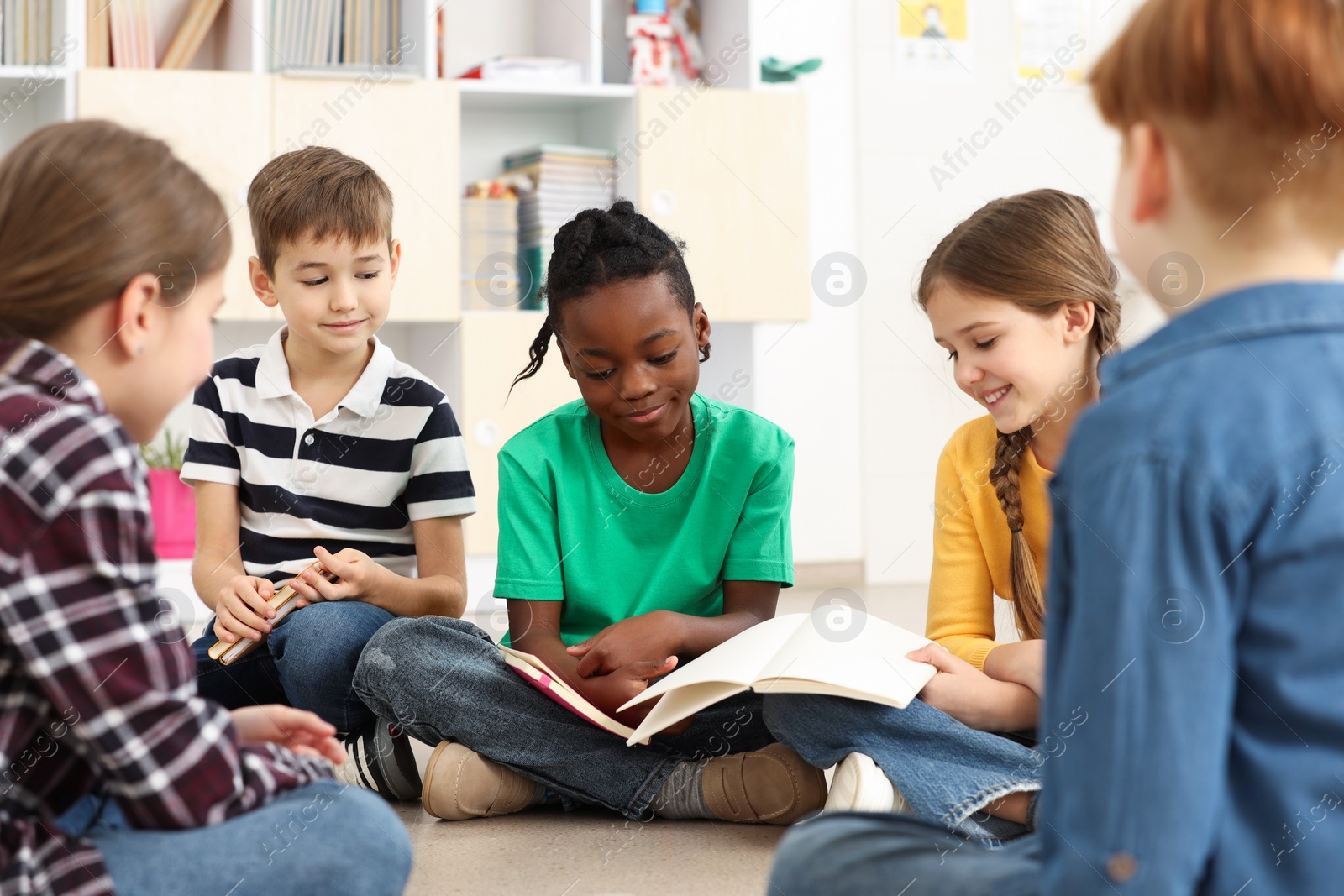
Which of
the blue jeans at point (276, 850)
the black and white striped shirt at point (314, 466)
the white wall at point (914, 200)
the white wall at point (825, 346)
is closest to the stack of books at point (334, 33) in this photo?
the white wall at point (825, 346)

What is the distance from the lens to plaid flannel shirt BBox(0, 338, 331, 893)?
2.15 feet

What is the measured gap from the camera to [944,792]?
1.07 m

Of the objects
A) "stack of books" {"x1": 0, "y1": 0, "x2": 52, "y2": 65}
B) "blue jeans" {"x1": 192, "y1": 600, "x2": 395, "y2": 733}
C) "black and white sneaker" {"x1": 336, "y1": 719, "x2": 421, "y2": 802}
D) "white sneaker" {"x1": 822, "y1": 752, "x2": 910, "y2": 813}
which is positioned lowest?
"black and white sneaker" {"x1": 336, "y1": 719, "x2": 421, "y2": 802}

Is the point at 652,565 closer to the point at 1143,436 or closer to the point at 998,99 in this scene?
the point at 1143,436

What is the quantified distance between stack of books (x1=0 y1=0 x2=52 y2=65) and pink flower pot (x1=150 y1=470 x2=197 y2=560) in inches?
34.6

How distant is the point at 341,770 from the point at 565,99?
6.40ft

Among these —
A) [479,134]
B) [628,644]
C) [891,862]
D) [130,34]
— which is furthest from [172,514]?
[891,862]

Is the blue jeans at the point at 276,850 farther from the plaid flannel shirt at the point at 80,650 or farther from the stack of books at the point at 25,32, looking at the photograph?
the stack of books at the point at 25,32

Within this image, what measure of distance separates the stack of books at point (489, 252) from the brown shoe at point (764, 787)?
1.79m

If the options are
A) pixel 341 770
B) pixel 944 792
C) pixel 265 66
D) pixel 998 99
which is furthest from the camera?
pixel 998 99

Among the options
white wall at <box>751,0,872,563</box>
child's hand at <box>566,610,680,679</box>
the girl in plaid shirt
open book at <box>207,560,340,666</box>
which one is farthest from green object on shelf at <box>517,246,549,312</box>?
the girl in plaid shirt

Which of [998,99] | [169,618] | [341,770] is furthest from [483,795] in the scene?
[998,99]

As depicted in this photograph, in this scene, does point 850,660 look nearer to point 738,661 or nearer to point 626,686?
point 738,661
